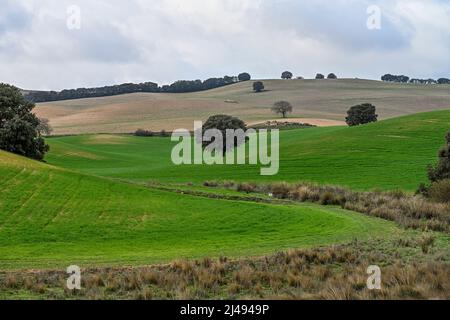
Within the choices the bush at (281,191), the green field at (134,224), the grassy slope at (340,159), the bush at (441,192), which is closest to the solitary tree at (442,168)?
the bush at (441,192)

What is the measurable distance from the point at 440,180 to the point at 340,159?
27880 millimetres

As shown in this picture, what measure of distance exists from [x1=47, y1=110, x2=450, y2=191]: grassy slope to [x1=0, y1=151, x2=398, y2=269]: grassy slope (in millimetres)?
22910

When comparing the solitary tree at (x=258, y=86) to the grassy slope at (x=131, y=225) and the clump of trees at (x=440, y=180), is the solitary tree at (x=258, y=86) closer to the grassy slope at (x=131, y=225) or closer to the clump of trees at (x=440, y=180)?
the clump of trees at (x=440, y=180)

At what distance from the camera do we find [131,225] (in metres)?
27.6

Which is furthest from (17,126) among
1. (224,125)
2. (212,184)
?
(224,125)

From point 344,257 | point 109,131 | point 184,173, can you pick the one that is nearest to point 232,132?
point 184,173

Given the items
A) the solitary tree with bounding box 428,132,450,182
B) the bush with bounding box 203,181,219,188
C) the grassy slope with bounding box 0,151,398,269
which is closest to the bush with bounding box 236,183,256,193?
the bush with bounding box 203,181,219,188

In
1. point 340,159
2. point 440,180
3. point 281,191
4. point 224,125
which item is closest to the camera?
point 440,180

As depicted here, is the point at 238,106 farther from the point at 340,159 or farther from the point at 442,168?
the point at 442,168

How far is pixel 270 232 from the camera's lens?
90.2ft

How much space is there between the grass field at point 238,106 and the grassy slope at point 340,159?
101 ft

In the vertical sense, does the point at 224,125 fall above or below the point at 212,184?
above

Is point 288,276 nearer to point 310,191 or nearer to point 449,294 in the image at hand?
point 449,294

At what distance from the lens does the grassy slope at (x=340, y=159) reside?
58094 millimetres
